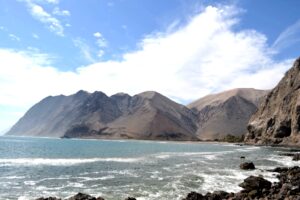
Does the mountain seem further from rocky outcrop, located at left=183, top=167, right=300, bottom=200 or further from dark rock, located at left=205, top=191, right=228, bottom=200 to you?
dark rock, located at left=205, top=191, right=228, bottom=200

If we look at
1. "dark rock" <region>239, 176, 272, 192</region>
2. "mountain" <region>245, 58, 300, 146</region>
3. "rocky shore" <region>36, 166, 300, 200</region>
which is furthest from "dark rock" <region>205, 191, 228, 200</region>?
"mountain" <region>245, 58, 300, 146</region>

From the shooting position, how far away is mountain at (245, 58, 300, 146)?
474ft

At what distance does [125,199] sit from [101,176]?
58.1 feet

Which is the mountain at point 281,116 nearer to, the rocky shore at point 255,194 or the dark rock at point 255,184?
the dark rock at point 255,184

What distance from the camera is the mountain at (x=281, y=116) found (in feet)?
474

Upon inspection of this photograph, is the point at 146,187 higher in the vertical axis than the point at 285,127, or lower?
lower

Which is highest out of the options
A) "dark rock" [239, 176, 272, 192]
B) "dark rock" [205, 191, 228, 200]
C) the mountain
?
the mountain

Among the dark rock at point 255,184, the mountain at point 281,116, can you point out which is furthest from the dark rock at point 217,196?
the mountain at point 281,116

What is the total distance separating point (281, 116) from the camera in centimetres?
15875

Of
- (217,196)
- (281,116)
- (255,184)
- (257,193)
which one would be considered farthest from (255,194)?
(281,116)

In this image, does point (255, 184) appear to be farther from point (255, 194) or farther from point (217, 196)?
point (217, 196)

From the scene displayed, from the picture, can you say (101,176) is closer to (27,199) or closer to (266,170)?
(27,199)

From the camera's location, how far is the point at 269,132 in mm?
164625

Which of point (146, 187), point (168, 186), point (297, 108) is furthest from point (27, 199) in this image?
point (297, 108)
